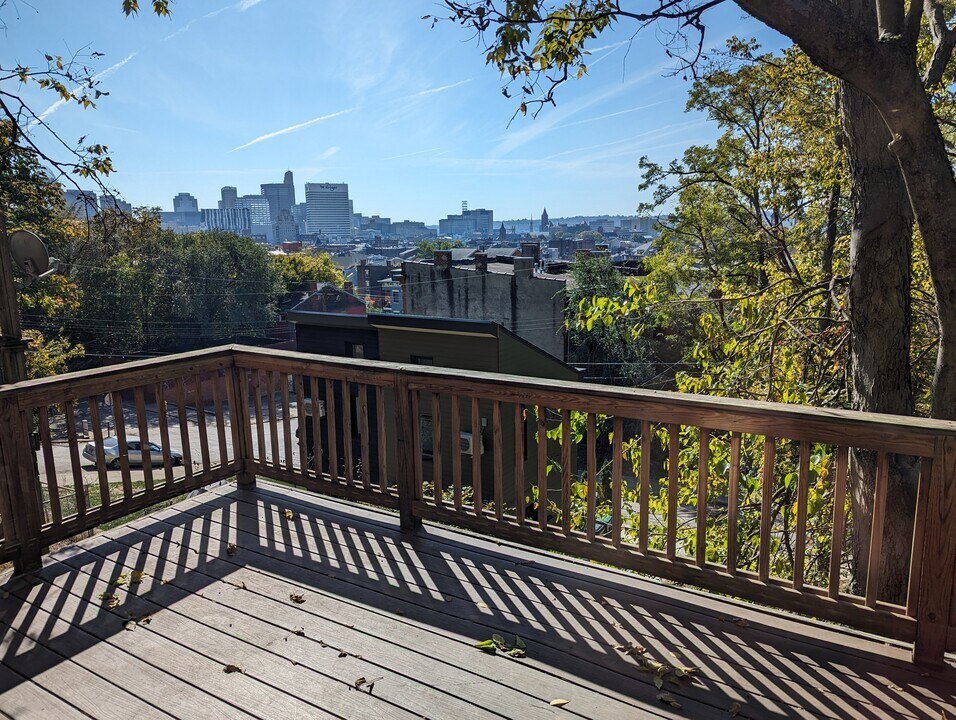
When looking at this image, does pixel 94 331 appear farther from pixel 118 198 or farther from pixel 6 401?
pixel 6 401

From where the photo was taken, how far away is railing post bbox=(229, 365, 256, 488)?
405 cm

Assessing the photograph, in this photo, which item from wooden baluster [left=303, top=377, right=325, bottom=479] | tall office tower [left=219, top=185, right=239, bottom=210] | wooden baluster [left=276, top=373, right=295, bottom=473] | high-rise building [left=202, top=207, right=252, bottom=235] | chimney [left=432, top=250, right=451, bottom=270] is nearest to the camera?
wooden baluster [left=303, top=377, right=325, bottom=479]

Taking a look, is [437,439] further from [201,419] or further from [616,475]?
[201,419]

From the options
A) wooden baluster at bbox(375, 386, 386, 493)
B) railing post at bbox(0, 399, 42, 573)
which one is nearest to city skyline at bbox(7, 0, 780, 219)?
wooden baluster at bbox(375, 386, 386, 493)

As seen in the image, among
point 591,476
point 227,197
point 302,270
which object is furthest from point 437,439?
point 227,197

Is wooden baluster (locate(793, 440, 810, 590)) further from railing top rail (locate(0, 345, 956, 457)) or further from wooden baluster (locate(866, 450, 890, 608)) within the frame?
wooden baluster (locate(866, 450, 890, 608))

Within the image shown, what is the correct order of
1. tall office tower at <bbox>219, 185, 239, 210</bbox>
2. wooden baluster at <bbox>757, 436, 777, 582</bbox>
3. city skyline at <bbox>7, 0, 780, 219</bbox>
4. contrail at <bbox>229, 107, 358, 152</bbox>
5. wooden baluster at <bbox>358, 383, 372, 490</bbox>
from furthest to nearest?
1. tall office tower at <bbox>219, 185, 239, 210</bbox>
2. contrail at <bbox>229, 107, 358, 152</bbox>
3. city skyline at <bbox>7, 0, 780, 219</bbox>
4. wooden baluster at <bbox>358, 383, 372, 490</bbox>
5. wooden baluster at <bbox>757, 436, 777, 582</bbox>

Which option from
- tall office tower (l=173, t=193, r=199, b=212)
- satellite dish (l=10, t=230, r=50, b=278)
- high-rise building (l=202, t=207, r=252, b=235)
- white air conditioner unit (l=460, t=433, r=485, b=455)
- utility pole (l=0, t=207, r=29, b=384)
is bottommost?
white air conditioner unit (l=460, t=433, r=485, b=455)

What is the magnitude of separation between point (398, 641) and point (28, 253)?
4.48m

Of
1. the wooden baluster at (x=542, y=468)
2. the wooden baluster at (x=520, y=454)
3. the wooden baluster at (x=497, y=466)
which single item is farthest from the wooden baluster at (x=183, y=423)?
the wooden baluster at (x=542, y=468)

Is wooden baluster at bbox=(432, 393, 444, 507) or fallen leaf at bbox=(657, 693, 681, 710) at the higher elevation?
wooden baluster at bbox=(432, 393, 444, 507)

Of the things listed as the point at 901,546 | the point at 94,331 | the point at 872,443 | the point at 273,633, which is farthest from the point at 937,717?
the point at 94,331

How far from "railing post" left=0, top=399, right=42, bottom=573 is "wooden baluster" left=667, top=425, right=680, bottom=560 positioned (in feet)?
10.1

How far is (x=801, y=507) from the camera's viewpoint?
2283mm
